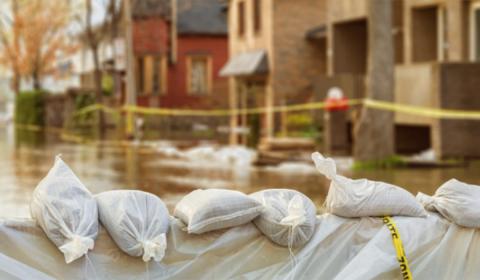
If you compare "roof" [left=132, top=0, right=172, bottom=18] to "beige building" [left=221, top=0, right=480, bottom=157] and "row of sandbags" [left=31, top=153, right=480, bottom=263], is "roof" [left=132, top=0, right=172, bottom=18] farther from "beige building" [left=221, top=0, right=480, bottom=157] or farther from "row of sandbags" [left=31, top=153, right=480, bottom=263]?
"row of sandbags" [left=31, top=153, right=480, bottom=263]

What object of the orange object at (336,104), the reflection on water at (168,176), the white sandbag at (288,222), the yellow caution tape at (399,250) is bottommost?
the reflection on water at (168,176)

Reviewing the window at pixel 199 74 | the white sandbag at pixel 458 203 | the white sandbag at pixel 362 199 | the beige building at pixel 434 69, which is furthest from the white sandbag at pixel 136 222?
the window at pixel 199 74

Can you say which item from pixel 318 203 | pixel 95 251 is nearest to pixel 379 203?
pixel 95 251

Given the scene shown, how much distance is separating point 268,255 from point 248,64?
112 feet

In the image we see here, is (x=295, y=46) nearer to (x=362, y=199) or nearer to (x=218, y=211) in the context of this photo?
(x=362, y=199)

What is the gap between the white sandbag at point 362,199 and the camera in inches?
262

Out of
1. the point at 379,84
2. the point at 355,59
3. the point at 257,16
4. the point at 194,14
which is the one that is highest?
the point at 194,14

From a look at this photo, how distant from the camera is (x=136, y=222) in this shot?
6238 millimetres

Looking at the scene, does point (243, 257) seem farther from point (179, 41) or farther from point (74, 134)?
point (179, 41)

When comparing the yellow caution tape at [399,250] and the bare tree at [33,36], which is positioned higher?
the bare tree at [33,36]

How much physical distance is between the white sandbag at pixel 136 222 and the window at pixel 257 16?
1380 inches

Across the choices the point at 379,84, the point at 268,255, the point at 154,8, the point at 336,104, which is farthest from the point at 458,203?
the point at 154,8

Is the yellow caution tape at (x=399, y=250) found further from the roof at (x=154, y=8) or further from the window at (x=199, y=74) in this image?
the window at (x=199, y=74)

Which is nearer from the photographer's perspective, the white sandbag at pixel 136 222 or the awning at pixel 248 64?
the white sandbag at pixel 136 222
